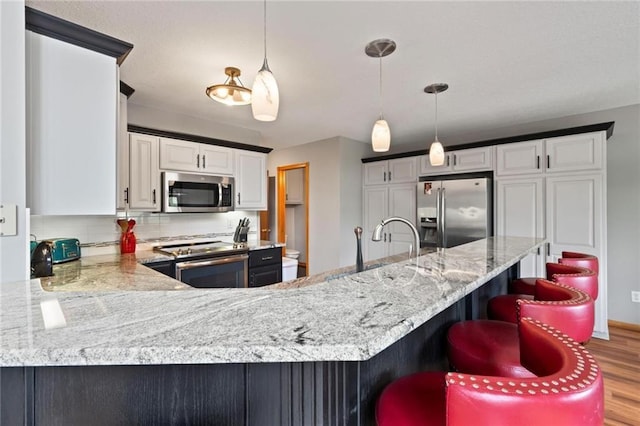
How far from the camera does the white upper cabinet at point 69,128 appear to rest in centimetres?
133

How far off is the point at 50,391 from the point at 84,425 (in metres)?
0.10

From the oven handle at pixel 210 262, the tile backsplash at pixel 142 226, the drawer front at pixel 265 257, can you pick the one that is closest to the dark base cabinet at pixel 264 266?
→ the drawer front at pixel 265 257

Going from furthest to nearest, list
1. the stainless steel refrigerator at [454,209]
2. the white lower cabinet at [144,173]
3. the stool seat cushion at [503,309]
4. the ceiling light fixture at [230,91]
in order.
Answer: the stainless steel refrigerator at [454,209]
the white lower cabinet at [144,173]
the ceiling light fixture at [230,91]
the stool seat cushion at [503,309]

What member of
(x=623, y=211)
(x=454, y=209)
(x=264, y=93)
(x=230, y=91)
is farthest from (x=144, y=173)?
(x=623, y=211)

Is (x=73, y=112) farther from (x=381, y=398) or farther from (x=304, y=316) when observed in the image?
(x=381, y=398)

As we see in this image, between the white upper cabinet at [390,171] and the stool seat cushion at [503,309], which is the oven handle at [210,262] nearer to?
the stool seat cushion at [503,309]

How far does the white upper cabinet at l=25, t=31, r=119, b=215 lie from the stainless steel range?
1155 mm

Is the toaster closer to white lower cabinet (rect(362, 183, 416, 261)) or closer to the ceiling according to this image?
the ceiling

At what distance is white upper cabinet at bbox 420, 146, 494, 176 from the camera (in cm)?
349

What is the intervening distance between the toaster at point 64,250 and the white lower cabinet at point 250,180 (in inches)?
60.5

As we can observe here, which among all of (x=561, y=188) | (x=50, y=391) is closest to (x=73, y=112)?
(x=50, y=391)

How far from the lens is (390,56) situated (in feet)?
6.83

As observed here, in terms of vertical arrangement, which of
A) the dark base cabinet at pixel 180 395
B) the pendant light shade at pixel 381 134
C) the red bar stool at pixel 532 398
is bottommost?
the dark base cabinet at pixel 180 395

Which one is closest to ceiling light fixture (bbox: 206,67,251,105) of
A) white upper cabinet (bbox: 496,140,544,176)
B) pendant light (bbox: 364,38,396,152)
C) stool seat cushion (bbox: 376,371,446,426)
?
pendant light (bbox: 364,38,396,152)
